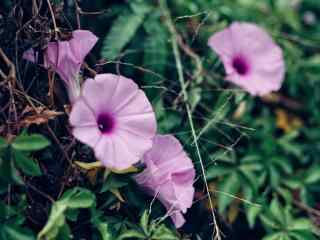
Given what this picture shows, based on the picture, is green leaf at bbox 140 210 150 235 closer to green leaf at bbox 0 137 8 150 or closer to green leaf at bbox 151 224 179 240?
green leaf at bbox 151 224 179 240

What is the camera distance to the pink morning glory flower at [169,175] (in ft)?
4.68

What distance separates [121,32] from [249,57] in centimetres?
41

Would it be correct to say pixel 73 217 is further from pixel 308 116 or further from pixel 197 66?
pixel 308 116

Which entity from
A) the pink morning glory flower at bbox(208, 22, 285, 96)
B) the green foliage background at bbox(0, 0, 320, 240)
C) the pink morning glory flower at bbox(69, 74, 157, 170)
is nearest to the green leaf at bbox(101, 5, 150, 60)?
the green foliage background at bbox(0, 0, 320, 240)

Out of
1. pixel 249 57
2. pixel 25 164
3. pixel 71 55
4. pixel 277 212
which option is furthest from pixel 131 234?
pixel 249 57

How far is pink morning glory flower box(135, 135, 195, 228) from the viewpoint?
1427 mm

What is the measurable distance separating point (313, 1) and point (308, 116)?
56cm

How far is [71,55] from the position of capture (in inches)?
56.8

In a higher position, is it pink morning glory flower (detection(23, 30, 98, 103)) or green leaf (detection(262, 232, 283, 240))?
pink morning glory flower (detection(23, 30, 98, 103))

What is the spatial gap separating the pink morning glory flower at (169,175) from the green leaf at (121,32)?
18.4 inches

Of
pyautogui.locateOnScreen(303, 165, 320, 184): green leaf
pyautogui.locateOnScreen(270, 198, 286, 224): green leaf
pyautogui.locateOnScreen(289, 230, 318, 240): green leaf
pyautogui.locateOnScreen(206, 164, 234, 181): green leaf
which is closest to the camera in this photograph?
pyautogui.locateOnScreen(289, 230, 318, 240): green leaf

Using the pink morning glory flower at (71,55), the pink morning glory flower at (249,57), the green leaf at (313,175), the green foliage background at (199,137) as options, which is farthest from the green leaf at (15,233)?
the green leaf at (313,175)

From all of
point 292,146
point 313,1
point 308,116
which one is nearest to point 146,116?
point 292,146

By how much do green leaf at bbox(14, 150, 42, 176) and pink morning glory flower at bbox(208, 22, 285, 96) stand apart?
2.29 feet
